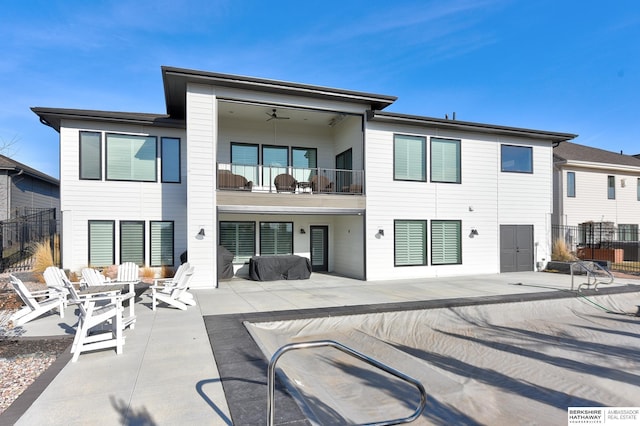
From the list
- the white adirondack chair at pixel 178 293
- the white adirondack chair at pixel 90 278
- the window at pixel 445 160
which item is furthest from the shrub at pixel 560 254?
the white adirondack chair at pixel 90 278

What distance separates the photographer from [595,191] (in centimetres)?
2109

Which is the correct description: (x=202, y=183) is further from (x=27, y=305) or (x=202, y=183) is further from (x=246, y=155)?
(x=27, y=305)

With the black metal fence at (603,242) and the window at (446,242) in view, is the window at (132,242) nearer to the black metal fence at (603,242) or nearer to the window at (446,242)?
the window at (446,242)

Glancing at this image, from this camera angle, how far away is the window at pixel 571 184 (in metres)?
20.3

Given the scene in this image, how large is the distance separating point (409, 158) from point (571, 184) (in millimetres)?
13216

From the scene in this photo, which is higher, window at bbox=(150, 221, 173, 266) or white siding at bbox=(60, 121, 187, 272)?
white siding at bbox=(60, 121, 187, 272)

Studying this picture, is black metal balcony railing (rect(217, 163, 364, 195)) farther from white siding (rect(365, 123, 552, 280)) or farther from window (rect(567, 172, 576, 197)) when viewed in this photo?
window (rect(567, 172, 576, 197))

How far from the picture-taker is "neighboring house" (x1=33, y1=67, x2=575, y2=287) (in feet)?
36.9

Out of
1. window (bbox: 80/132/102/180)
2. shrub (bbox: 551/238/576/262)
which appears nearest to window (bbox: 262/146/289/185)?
window (bbox: 80/132/102/180)

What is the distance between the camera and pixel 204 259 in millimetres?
10812

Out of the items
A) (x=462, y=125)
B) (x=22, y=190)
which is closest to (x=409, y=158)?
(x=462, y=125)

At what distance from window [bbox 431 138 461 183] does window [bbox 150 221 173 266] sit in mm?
10096

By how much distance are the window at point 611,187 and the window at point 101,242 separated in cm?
2652

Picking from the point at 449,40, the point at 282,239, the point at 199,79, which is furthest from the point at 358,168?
the point at 449,40
